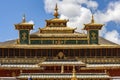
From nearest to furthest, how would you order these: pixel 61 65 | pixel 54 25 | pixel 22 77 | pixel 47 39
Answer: pixel 22 77 < pixel 61 65 < pixel 47 39 < pixel 54 25

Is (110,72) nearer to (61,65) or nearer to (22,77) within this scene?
(61,65)

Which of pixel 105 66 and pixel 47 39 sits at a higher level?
pixel 47 39

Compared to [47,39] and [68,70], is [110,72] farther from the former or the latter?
[47,39]

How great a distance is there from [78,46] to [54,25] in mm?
7618

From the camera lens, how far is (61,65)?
61.2 metres

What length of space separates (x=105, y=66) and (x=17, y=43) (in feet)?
48.0

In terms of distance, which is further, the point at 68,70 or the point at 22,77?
the point at 68,70

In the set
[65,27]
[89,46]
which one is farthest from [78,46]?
[65,27]

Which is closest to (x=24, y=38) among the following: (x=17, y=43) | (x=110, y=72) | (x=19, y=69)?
(x=17, y=43)

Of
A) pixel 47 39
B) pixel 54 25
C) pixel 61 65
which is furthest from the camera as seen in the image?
pixel 54 25

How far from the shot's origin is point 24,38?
66312 mm

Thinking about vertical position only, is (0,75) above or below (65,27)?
below

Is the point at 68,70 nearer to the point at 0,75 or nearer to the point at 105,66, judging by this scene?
the point at 105,66

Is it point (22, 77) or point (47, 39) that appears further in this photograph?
point (47, 39)
